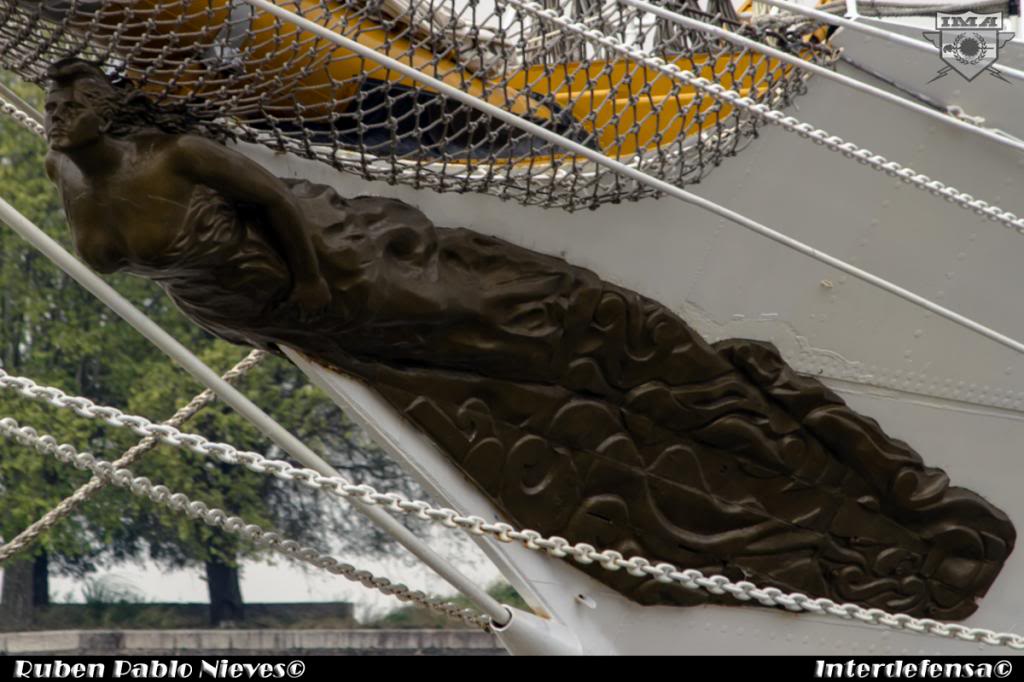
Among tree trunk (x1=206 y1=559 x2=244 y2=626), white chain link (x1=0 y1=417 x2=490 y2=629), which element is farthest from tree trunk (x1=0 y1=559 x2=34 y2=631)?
white chain link (x1=0 y1=417 x2=490 y2=629)

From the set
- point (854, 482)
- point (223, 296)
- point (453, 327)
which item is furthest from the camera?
point (854, 482)

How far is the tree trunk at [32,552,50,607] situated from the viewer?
828 centimetres

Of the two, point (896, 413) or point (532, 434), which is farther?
point (896, 413)

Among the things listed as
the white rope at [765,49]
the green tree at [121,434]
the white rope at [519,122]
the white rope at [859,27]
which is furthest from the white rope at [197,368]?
the green tree at [121,434]

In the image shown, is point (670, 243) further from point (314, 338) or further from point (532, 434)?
point (314, 338)

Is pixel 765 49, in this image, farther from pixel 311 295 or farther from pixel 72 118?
A: pixel 72 118

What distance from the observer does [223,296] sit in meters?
2.06

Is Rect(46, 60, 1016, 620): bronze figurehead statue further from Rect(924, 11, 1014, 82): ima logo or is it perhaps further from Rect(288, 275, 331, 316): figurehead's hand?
Rect(924, 11, 1014, 82): ima logo

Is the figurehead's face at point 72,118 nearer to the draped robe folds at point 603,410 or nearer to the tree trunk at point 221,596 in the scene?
the draped robe folds at point 603,410

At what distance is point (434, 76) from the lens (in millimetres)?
2107

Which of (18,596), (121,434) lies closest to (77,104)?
(121,434)

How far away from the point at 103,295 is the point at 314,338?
1.09 feet

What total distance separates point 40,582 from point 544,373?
6935 mm
